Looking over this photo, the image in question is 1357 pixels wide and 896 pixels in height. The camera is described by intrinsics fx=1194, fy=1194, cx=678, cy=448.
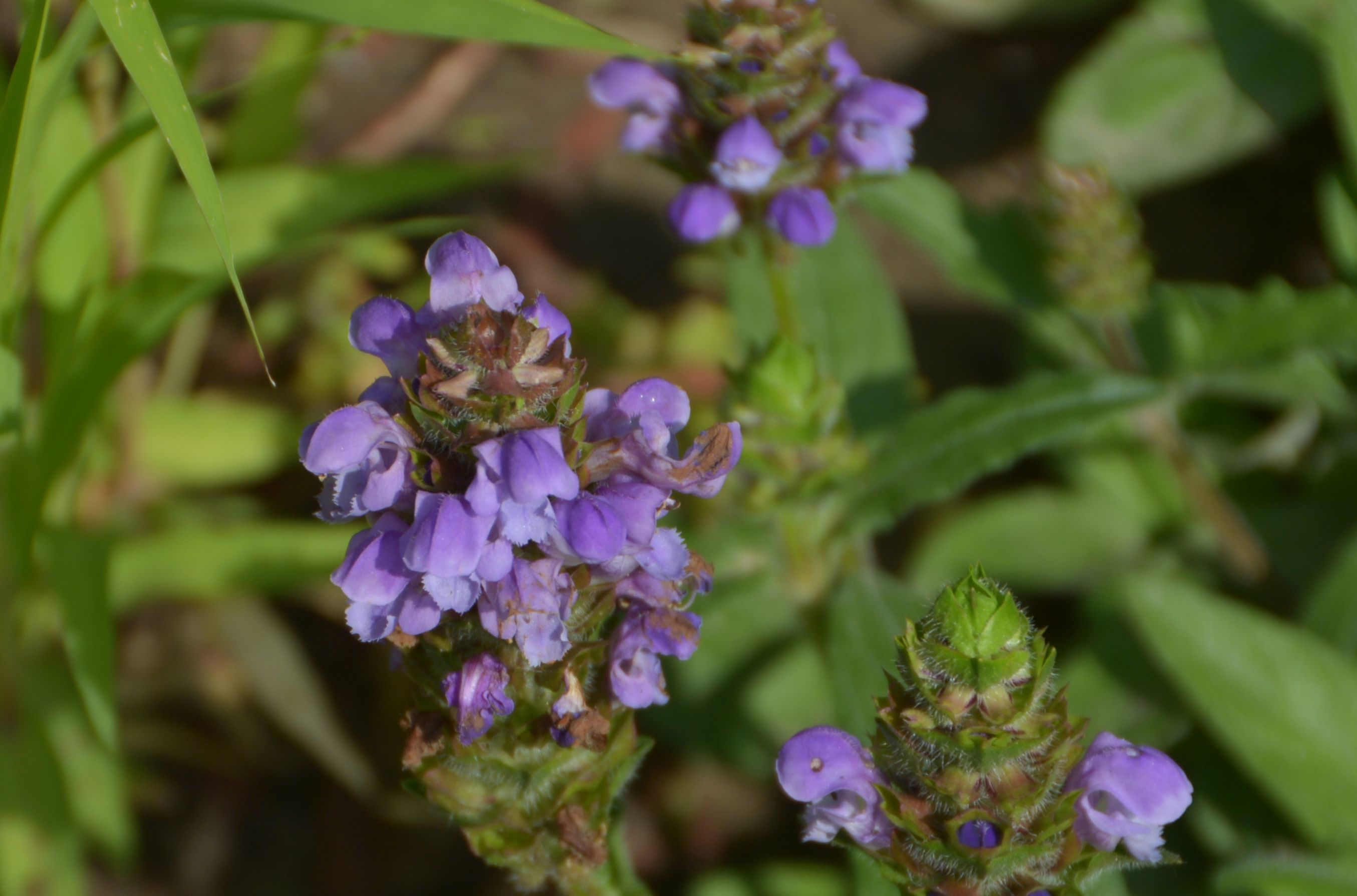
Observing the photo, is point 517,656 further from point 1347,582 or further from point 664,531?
point 1347,582

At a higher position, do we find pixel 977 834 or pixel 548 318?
pixel 548 318

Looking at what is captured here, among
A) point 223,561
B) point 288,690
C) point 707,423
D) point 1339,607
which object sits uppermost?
point 1339,607

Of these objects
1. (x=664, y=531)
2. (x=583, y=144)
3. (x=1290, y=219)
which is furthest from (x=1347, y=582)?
(x=583, y=144)

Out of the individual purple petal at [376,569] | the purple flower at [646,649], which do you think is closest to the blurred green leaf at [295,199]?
the individual purple petal at [376,569]

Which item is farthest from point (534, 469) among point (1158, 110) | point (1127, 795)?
point (1158, 110)

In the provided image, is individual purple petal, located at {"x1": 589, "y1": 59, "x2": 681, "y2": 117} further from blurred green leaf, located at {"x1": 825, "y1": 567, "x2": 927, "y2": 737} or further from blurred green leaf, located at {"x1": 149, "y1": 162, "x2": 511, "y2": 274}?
blurred green leaf, located at {"x1": 825, "y1": 567, "x2": 927, "y2": 737}

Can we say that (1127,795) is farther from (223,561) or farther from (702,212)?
(223,561)

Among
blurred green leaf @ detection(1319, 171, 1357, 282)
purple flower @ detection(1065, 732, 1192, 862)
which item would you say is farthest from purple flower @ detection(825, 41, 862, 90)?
blurred green leaf @ detection(1319, 171, 1357, 282)
